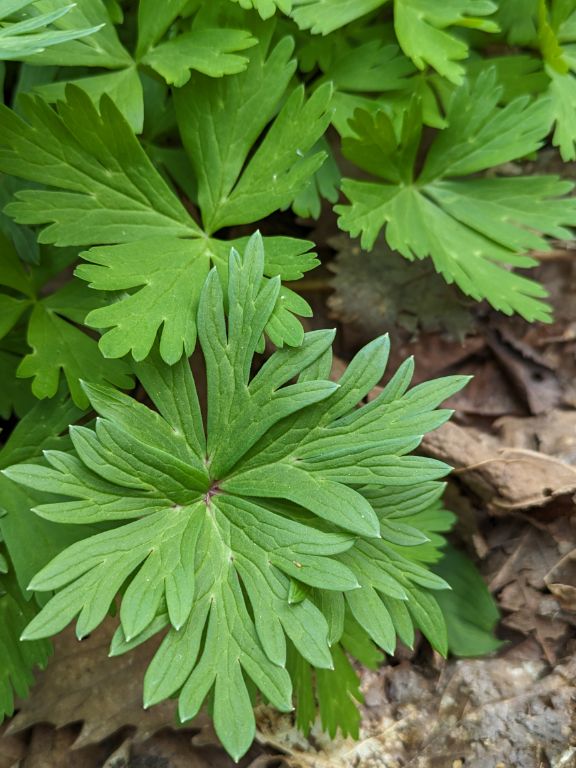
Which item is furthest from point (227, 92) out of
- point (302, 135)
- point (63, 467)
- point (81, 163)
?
point (63, 467)

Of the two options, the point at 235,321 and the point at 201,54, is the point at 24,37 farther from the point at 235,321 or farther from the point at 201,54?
the point at 235,321

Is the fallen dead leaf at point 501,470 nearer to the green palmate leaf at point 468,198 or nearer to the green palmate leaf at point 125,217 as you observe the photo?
the green palmate leaf at point 468,198

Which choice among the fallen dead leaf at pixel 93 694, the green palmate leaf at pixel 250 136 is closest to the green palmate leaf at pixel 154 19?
the green palmate leaf at pixel 250 136

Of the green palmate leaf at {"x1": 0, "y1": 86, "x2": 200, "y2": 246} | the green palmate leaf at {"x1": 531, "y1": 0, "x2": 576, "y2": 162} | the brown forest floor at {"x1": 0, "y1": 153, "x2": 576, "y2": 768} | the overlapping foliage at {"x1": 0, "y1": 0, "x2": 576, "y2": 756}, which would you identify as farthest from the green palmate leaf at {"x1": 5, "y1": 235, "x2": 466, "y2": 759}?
the green palmate leaf at {"x1": 531, "y1": 0, "x2": 576, "y2": 162}

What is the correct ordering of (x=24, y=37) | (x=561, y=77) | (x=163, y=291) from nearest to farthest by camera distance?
(x=24, y=37) < (x=163, y=291) < (x=561, y=77)

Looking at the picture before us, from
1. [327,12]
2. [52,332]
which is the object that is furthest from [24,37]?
[327,12]
